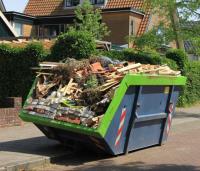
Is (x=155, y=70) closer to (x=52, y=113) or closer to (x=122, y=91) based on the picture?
(x=122, y=91)

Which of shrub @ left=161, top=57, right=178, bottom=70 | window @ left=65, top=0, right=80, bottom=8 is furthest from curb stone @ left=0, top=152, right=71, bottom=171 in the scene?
window @ left=65, top=0, right=80, bottom=8

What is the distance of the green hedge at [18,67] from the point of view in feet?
58.6

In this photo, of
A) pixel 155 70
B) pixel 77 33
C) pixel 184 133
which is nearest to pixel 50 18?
pixel 77 33

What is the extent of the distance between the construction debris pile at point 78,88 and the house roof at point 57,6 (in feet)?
91.3

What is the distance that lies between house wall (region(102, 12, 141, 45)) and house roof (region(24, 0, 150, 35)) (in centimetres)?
123

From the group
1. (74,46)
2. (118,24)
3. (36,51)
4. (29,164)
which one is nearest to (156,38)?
(74,46)

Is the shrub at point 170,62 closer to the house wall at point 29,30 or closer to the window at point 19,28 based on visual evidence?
the window at point 19,28

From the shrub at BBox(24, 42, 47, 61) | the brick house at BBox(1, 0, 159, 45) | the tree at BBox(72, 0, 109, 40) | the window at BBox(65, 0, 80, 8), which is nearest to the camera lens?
the shrub at BBox(24, 42, 47, 61)

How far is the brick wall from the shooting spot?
1402 cm

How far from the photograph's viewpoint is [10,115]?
14266 mm

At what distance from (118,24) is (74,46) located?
2042 centimetres

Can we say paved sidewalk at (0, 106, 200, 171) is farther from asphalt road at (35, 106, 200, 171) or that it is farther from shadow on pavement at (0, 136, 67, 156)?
asphalt road at (35, 106, 200, 171)

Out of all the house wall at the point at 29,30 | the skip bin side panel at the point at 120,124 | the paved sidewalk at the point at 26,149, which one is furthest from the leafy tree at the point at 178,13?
the house wall at the point at 29,30

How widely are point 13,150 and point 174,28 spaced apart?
13.7 meters
